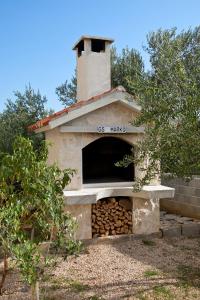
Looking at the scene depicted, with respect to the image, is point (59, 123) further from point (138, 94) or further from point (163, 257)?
point (163, 257)

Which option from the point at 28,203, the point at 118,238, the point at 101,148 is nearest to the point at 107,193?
the point at 118,238

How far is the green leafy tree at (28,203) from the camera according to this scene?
4.49 meters

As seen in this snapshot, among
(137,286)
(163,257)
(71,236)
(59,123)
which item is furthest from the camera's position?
(59,123)

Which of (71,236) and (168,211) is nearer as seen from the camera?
(71,236)

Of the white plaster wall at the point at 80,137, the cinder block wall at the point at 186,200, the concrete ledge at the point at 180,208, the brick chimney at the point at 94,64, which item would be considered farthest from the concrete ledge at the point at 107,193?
the brick chimney at the point at 94,64

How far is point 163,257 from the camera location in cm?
829

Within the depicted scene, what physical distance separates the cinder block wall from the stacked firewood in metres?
2.43

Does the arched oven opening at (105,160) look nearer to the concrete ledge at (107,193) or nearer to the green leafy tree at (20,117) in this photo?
the concrete ledge at (107,193)

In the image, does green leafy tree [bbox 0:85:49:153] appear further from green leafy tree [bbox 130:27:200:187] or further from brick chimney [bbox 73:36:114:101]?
green leafy tree [bbox 130:27:200:187]

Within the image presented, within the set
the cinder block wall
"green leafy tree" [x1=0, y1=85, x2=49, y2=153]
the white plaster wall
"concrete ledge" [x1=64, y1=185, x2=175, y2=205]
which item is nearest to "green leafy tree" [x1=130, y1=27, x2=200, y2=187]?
"concrete ledge" [x1=64, y1=185, x2=175, y2=205]

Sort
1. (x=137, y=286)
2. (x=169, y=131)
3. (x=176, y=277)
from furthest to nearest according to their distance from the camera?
(x=176, y=277), (x=137, y=286), (x=169, y=131)

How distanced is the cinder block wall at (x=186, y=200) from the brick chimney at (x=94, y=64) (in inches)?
169

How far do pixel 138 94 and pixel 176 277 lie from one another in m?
4.11

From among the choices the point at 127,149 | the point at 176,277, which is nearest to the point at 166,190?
the point at 127,149
